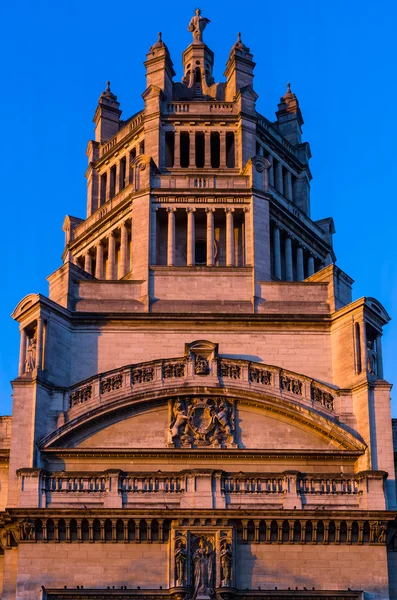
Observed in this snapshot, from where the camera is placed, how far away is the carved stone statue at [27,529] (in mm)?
38781

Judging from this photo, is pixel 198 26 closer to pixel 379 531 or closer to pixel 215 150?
pixel 215 150

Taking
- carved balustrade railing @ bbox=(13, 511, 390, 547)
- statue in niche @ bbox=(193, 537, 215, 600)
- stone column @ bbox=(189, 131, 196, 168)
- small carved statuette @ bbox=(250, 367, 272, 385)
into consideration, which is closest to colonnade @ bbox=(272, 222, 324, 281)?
stone column @ bbox=(189, 131, 196, 168)

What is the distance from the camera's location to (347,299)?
47.4 m

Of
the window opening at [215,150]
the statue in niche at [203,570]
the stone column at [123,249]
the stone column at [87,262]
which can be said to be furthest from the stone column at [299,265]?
the statue in niche at [203,570]

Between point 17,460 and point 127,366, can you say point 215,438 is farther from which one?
point 17,460

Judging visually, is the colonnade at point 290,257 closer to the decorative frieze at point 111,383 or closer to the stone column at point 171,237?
the stone column at point 171,237

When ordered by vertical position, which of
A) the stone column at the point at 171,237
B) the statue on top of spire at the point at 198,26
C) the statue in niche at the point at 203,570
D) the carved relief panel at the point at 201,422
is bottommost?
the statue in niche at the point at 203,570

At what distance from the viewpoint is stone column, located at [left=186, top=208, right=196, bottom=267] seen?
49.2 m

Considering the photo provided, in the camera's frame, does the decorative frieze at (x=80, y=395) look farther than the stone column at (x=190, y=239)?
No

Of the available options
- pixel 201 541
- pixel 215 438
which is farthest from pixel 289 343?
pixel 201 541

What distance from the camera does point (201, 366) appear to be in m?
42.8

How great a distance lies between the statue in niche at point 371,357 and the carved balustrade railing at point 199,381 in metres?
1.67

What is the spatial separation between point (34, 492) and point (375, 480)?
10731 mm

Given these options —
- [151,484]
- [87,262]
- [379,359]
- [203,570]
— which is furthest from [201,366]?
[87,262]
